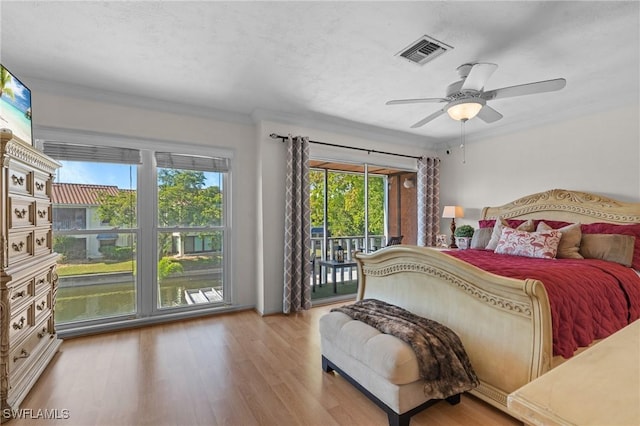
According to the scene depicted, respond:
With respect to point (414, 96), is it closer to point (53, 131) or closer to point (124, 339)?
point (53, 131)

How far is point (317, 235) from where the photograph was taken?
5.19 metres

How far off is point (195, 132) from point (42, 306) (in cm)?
229

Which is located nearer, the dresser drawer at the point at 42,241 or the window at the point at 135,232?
the dresser drawer at the point at 42,241

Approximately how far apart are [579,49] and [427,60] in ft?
3.83

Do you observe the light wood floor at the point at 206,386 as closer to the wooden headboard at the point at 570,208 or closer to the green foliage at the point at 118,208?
the green foliage at the point at 118,208

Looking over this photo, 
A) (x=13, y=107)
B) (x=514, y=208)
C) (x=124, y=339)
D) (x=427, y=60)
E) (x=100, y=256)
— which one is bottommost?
(x=124, y=339)

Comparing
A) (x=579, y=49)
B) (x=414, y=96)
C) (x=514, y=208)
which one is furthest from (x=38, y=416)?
(x=514, y=208)

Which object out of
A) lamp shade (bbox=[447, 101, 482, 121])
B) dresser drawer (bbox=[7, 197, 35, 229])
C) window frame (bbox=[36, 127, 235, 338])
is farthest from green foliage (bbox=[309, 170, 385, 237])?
dresser drawer (bbox=[7, 197, 35, 229])

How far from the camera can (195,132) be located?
374 centimetres

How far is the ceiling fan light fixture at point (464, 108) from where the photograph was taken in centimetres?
243

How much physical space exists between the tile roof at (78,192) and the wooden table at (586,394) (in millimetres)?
3972

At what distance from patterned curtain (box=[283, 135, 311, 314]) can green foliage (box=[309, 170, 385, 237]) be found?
3.34 ft

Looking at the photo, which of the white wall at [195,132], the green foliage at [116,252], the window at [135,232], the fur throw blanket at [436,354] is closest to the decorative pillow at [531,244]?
the fur throw blanket at [436,354]

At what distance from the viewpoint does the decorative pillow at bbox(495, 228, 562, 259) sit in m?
2.96
